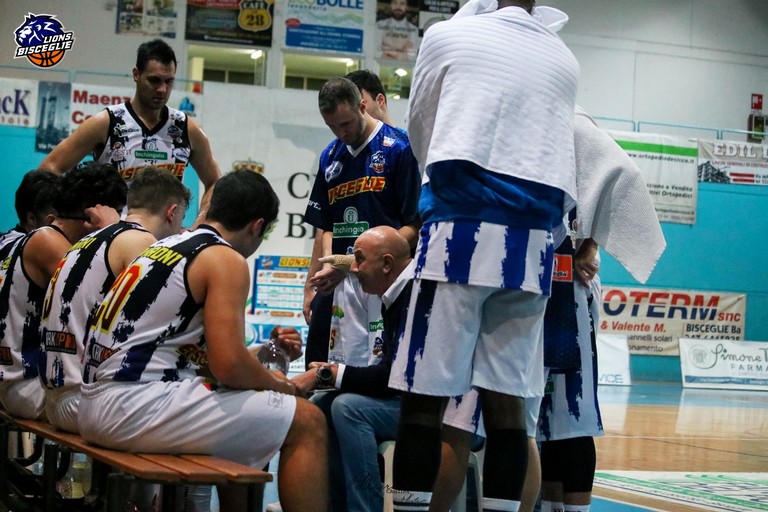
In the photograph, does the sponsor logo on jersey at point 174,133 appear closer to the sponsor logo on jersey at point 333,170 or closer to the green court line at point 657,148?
the sponsor logo on jersey at point 333,170

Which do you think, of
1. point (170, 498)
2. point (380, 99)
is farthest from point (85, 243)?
point (380, 99)

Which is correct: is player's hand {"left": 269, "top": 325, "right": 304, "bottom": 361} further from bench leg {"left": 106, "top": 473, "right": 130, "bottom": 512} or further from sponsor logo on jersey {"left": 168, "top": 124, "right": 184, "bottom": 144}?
sponsor logo on jersey {"left": 168, "top": 124, "right": 184, "bottom": 144}

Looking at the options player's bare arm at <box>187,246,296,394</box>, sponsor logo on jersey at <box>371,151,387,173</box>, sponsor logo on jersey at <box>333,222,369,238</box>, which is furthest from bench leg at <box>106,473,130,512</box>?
sponsor logo on jersey at <box>371,151,387,173</box>

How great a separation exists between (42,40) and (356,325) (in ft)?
44.4

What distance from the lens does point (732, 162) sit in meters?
16.9

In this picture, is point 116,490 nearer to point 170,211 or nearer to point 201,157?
point 170,211

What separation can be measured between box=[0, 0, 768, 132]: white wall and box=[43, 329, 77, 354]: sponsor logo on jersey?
16.1 metres

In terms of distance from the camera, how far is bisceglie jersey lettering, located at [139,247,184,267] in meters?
3.02

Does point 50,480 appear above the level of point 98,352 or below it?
below

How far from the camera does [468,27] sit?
283 cm

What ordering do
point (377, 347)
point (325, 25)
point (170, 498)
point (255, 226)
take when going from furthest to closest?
point (325, 25), point (377, 347), point (255, 226), point (170, 498)

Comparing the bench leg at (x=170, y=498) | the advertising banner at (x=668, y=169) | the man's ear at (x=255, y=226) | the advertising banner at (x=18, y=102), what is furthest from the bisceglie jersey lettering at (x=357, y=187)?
the advertising banner at (x=668, y=169)

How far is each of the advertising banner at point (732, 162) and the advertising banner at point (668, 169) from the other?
267 millimetres

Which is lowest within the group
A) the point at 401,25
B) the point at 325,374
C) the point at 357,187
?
the point at 325,374
